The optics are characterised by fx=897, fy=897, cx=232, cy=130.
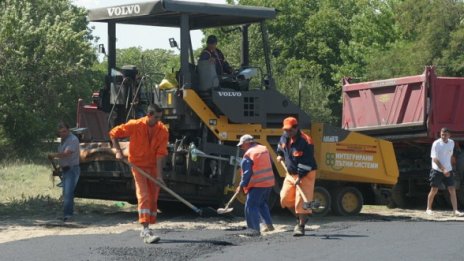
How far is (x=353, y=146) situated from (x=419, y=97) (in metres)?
2.81

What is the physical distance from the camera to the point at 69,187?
12852mm

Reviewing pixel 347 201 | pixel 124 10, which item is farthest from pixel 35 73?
pixel 347 201

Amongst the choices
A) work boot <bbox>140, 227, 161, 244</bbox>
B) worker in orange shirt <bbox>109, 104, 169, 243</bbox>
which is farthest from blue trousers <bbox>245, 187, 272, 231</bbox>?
work boot <bbox>140, 227, 161, 244</bbox>

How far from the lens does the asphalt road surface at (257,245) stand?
9219 mm

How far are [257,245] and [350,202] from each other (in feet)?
15.8

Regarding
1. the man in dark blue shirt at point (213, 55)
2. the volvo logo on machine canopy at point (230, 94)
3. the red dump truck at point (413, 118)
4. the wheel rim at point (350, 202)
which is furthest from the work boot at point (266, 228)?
the red dump truck at point (413, 118)

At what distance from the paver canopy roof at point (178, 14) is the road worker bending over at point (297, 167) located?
8.35 feet

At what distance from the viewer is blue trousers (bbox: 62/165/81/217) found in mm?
12812

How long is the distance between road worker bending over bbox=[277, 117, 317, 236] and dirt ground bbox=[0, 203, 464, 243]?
76 cm

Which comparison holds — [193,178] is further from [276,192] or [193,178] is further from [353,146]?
[353,146]

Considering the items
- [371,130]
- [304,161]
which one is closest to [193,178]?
[304,161]

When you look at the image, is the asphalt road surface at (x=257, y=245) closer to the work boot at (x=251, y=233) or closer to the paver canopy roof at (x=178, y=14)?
the work boot at (x=251, y=233)

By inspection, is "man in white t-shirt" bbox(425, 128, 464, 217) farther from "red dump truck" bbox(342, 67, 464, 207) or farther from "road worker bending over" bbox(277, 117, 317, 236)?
"road worker bending over" bbox(277, 117, 317, 236)

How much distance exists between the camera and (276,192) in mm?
13750
